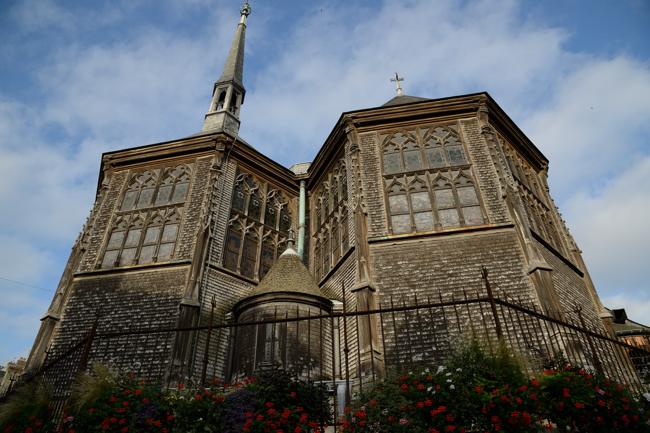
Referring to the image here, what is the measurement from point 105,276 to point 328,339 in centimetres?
789

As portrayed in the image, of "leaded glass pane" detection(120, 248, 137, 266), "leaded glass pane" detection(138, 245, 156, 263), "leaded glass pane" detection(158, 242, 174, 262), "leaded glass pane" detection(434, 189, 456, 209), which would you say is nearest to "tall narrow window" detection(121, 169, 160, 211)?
"leaded glass pane" detection(120, 248, 137, 266)

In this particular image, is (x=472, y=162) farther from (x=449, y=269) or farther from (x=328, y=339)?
(x=328, y=339)

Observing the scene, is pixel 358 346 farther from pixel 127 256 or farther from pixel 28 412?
pixel 127 256

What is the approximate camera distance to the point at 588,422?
20.9 feet

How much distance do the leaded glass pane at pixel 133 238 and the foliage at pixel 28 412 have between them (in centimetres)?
962

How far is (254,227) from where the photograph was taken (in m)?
19.2

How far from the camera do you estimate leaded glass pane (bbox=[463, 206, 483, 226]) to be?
1488 cm

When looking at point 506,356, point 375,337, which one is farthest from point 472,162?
point 506,356

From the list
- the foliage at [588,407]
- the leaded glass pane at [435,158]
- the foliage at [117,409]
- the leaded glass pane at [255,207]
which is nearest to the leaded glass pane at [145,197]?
the leaded glass pane at [255,207]

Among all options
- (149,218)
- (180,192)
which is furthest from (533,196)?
(149,218)

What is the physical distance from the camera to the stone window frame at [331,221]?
17203mm

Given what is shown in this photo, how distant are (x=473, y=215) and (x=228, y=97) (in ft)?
63.6

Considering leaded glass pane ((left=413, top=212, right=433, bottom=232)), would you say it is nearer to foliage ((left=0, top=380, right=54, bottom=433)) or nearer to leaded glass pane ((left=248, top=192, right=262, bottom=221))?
leaded glass pane ((left=248, top=192, right=262, bottom=221))

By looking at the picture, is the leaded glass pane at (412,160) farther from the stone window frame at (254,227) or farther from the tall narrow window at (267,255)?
the tall narrow window at (267,255)
